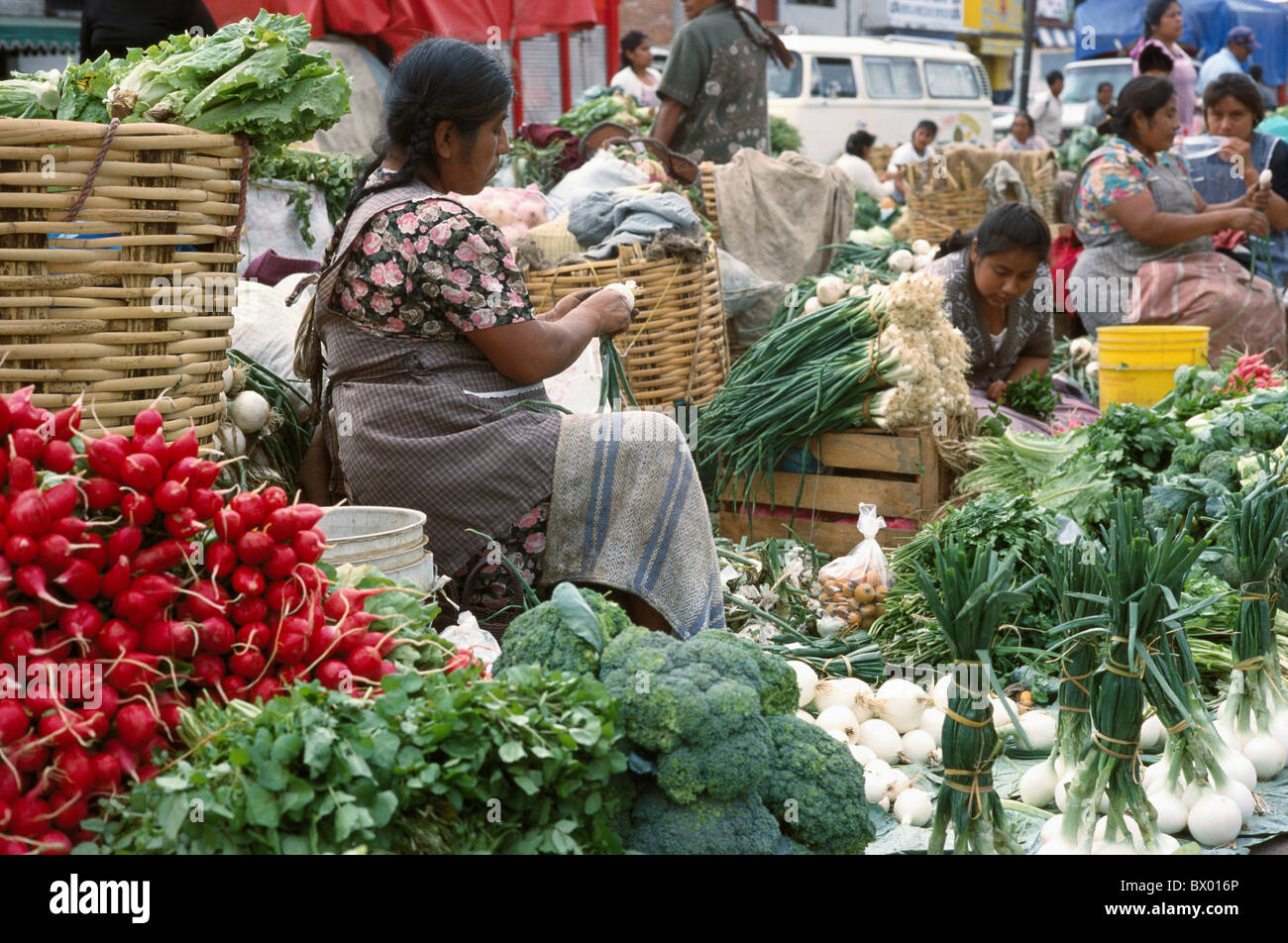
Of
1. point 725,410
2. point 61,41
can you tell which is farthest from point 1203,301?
point 61,41

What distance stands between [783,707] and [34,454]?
1193mm

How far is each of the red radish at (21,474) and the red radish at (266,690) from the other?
0.41 meters

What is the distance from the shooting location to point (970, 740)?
201cm

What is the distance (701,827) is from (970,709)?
488mm

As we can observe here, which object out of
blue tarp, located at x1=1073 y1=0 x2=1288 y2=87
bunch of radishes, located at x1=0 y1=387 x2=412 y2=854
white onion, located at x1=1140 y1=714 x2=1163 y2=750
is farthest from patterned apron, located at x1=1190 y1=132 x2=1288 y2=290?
blue tarp, located at x1=1073 y1=0 x2=1288 y2=87

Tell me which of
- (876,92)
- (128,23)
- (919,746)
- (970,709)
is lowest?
(919,746)

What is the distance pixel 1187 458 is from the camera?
396 centimetres

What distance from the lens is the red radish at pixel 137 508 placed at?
5.63ft

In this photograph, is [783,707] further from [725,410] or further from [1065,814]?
[725,410]

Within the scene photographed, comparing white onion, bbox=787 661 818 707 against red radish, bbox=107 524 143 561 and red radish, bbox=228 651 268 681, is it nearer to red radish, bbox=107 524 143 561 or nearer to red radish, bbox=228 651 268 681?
red radish, bbox=228 651 268 681

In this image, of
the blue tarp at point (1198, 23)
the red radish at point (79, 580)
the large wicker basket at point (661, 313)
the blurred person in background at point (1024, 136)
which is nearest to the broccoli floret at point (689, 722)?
the red radish at point (79, 580)

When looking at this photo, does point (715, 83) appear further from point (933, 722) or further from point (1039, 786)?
point (1039, 786)

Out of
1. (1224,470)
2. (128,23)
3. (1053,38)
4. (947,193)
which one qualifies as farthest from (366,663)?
(1053,38)
